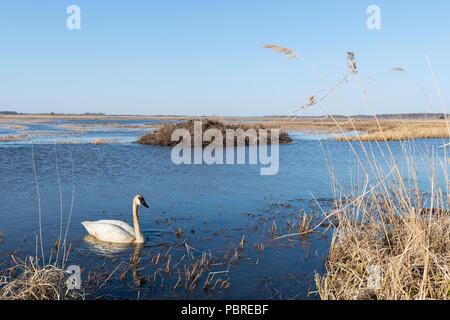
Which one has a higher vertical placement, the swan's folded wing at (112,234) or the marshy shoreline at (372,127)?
the marshy shoreline at (372,127)

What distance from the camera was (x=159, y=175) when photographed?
16.2 metres

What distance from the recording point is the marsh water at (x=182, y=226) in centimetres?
567

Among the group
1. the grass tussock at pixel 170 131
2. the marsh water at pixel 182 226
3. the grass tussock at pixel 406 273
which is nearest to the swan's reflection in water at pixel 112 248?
the marsh water at pixel 182 226

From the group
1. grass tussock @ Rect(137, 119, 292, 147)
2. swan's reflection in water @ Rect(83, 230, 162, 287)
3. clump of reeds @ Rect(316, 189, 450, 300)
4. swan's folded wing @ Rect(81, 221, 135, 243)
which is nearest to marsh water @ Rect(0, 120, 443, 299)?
swan's reflection in water @ Rect(83, 230, 162, 287)

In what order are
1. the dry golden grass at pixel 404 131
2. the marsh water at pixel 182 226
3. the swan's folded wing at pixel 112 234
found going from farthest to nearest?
the swan's folded wing at pixel 112 234
the dry golden grass at pixel 404 131
the marsh water at pixel 182 226

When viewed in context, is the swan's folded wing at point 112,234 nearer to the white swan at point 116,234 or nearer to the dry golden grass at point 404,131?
the white swan at point 116,234

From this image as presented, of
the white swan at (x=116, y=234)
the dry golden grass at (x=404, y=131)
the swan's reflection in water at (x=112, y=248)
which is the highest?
the dry golden grass at (x=404, y=131)

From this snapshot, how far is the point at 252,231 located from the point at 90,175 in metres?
9.97

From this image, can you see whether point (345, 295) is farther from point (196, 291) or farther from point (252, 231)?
point (252, 231)

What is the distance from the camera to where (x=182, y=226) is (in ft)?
28.3

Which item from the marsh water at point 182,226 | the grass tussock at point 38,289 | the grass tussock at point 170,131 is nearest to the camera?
the grass tussock at point 38,289

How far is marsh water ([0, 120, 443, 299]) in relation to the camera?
5.67 meters
